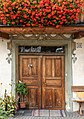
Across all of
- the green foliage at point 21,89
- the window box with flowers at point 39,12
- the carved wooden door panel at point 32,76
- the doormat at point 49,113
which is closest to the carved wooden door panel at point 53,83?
the carved wooden door panel at point 32,76

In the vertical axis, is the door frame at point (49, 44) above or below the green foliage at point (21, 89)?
above

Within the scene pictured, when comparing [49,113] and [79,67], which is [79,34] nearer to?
[79,67]

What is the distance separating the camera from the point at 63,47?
11883mm

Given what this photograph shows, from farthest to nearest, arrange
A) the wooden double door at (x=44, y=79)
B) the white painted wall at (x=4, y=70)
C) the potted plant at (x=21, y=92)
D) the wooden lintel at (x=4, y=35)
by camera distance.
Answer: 1. the wooden double door at (x=44, y=79)
2. the potted plant at (x=21, y=92)
3. the white painted wall at (x=4, y=70)
4. the wooden lintel at (x=4, y=35)

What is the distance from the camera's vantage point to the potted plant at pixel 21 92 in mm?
11430

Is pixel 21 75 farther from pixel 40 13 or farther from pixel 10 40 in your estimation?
pixel 40 13

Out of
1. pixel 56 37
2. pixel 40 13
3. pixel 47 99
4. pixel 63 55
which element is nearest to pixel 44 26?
pixel 40 13

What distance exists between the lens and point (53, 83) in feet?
39.1

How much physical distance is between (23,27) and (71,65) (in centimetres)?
264

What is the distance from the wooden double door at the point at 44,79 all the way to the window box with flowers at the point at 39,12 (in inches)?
103

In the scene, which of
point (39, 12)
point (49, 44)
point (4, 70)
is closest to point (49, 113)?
point (4, 70)

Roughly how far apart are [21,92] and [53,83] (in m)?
1.30

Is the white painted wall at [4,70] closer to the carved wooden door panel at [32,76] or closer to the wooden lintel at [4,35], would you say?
the wooden lintel at [4,35]

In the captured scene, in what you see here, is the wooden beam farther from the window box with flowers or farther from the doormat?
the doormat
